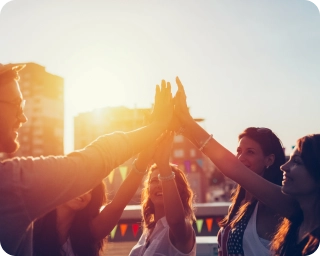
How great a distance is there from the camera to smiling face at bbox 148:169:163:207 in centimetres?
395

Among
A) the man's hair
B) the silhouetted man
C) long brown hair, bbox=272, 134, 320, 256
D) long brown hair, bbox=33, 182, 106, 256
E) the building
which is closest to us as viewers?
the silhouetted man

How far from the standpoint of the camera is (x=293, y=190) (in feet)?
9.36

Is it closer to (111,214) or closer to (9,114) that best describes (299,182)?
(111,214)

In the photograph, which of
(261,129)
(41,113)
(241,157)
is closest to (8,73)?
(241,157)

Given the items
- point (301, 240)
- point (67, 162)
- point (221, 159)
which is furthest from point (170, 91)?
point (67, 162)

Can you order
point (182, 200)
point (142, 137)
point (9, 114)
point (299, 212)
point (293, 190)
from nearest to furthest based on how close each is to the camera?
point (9, 114) → point (142, 137) → point (293, 190) → point (299, 212) → point (182, 200)

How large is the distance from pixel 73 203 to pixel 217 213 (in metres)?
11.2

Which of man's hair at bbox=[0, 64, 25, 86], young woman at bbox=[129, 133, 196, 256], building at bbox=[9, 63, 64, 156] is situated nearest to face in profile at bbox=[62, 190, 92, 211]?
young woman at bbox=[129, 133, 196, 256]

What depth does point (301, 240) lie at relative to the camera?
9.09ft

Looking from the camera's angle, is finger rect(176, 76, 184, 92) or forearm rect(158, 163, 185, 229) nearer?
forearm rect(158, 163, 185, 229)

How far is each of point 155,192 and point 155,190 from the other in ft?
0.06

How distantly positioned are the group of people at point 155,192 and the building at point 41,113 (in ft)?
230

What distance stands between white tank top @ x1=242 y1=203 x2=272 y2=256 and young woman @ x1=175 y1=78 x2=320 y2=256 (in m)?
0.20

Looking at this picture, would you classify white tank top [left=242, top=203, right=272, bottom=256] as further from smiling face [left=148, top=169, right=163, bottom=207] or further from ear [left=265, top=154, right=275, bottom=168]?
smiling face [left=148, top=169, right=163, bottom=207]
